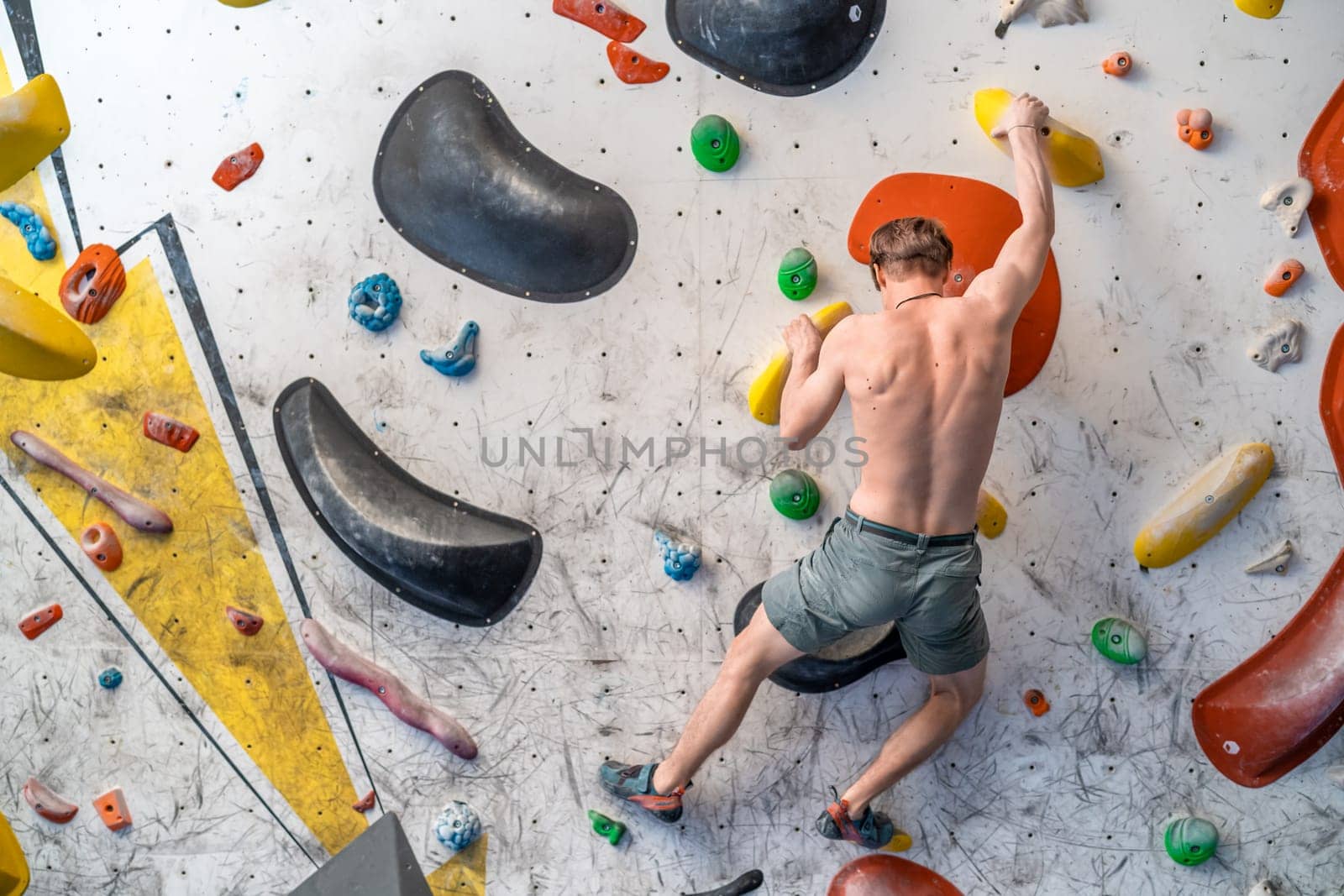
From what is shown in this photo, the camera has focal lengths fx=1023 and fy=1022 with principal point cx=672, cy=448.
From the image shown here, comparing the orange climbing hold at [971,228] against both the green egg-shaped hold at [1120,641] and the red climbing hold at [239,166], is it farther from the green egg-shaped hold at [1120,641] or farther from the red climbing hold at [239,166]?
the red climbing hold at [239,166]

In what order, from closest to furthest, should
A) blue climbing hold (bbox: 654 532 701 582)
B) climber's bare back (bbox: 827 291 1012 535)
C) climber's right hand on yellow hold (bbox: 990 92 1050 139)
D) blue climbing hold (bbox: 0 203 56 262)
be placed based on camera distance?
1. climber's bare back (bbox: 827 291 1012 535)
2. climber's right hand on yellow hold (bbox: 990 92 1050 139)
3. blue climbing hold (bbox: 654 532 701 582)
4. blue climbing hold (bbox: 0 203 56 262)

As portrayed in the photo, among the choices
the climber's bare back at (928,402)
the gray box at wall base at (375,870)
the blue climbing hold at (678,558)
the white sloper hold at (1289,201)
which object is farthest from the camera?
the blue climbing hold at (678,558)

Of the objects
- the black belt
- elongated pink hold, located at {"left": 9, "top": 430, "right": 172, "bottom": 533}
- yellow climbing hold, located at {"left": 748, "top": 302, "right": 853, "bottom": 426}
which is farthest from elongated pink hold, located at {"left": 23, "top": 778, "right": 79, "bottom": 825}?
the black belt

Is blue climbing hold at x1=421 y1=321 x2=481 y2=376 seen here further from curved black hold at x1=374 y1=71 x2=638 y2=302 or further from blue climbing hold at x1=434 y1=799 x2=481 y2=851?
blue climbing hold at x1=434 y1=799 x2=481 y2=851

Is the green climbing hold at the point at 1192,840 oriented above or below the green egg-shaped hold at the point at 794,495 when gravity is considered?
below

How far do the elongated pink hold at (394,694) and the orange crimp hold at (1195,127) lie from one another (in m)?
2.32

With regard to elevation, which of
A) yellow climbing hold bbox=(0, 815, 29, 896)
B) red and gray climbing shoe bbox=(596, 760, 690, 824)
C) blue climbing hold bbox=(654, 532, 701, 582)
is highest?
blue climbing hold bbox=(654, 532, 701, 582)

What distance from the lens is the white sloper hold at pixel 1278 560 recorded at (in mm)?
2518

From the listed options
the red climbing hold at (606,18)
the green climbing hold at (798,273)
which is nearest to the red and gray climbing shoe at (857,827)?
the green climbing hold at (798,273)

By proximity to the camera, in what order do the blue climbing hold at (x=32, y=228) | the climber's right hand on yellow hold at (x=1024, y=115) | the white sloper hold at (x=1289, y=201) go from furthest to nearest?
the blue climbing hold at (x=32, y=228), the white sloper hold at (x=1289, y=201), the climber's right hand on yellow hold at (x=1024, y=115)

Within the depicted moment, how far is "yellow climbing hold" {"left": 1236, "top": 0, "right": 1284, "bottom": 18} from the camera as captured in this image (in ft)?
8.04

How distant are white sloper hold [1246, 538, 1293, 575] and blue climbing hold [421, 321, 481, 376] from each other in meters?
2.02

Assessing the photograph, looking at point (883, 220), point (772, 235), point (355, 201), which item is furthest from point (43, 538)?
point (883, 220)

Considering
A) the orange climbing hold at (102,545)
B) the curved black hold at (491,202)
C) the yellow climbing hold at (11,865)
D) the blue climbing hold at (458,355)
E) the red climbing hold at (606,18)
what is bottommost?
the yellow climbing hold at (11,865)
